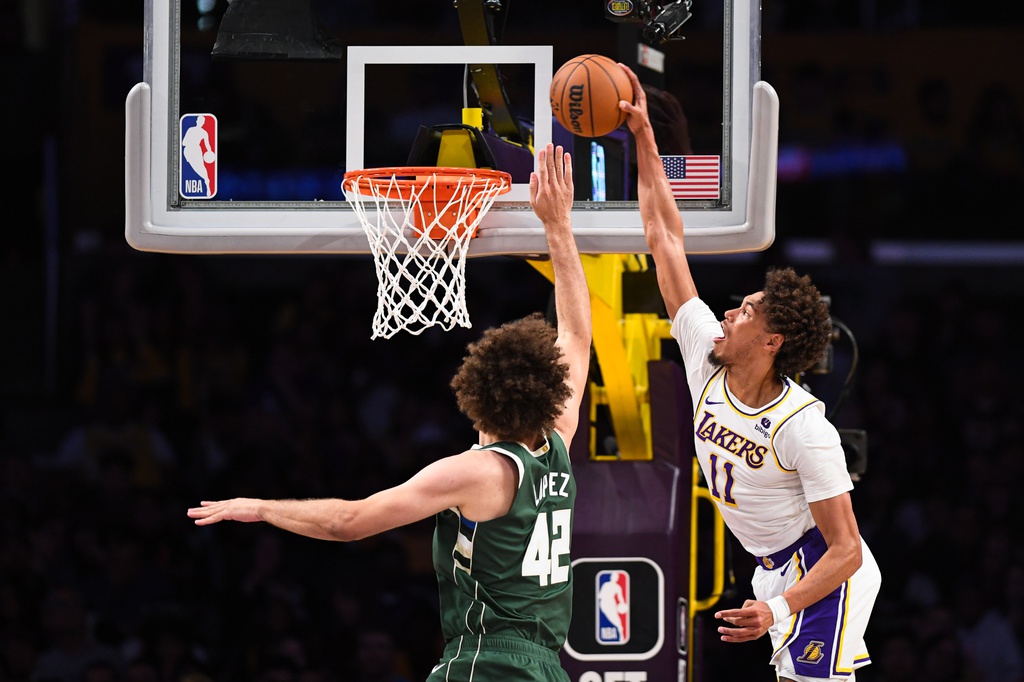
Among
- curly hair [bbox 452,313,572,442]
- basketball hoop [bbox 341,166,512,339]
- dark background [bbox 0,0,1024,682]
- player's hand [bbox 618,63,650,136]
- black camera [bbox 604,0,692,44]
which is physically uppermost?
black camera [bbox 604,0,692,44]

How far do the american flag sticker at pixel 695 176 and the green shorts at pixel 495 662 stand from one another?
5.84ft

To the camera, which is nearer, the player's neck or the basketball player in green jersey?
the basketball player in green jersey

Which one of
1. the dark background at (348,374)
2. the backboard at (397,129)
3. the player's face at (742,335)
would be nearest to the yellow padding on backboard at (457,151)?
the backboard at (397,129)

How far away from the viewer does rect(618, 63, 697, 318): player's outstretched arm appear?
4.49 m

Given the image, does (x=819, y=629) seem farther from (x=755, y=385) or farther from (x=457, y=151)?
(x=457, y=151)

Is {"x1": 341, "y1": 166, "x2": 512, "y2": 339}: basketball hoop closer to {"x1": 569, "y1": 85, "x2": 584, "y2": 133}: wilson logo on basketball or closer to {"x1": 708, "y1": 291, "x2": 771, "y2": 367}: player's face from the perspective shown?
{"x1": 569, "y1": 85, "x2": 584, "y2": 133}: wilson logo on basketball

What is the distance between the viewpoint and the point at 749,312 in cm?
426

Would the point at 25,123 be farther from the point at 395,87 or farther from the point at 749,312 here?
the point at 749,312

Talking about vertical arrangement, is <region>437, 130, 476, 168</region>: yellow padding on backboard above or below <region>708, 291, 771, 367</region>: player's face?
above

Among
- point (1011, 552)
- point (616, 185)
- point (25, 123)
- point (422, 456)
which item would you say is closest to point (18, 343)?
point (25, 123)

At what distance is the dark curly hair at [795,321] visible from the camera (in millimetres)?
4211

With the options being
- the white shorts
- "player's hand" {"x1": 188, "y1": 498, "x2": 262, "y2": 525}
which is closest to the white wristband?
the white shorts

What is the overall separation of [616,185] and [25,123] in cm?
647

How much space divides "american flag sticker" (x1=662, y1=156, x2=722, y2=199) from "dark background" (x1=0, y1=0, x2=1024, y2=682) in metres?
3.34
